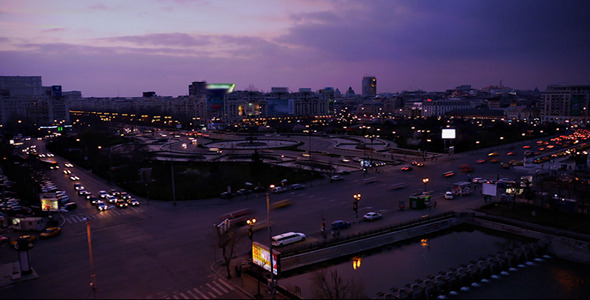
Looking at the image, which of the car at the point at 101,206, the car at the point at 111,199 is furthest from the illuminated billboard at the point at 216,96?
the car at the point at 101,206

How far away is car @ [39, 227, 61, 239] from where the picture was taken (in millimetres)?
28066

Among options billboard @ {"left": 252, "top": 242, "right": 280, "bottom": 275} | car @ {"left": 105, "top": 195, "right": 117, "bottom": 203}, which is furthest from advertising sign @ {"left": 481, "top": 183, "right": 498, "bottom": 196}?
car @ {"left": 105, "top": 195, "right": 117, "bottom": 203}

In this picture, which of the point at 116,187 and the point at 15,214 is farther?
the point at 116,187

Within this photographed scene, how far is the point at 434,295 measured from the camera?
67.8 ft

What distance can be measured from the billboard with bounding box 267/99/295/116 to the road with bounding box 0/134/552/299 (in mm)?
126146

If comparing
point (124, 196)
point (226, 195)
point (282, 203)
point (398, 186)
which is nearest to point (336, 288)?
point (282, 203)

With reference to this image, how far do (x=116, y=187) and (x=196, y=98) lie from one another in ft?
409

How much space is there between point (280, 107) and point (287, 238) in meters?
148

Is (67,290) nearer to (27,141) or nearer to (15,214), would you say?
(15,214)

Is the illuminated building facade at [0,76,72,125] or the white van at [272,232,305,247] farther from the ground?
the illuminated building facade at [0,76,72,125]

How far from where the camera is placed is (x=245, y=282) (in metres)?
20.6

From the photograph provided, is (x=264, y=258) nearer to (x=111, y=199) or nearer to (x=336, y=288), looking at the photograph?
(x=336, y=288)

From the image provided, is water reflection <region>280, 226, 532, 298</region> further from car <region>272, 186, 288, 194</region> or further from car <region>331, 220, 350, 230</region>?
car <region>272, 186, 288, 194</region>

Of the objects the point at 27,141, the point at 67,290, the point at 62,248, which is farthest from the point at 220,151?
the point at 27,141
